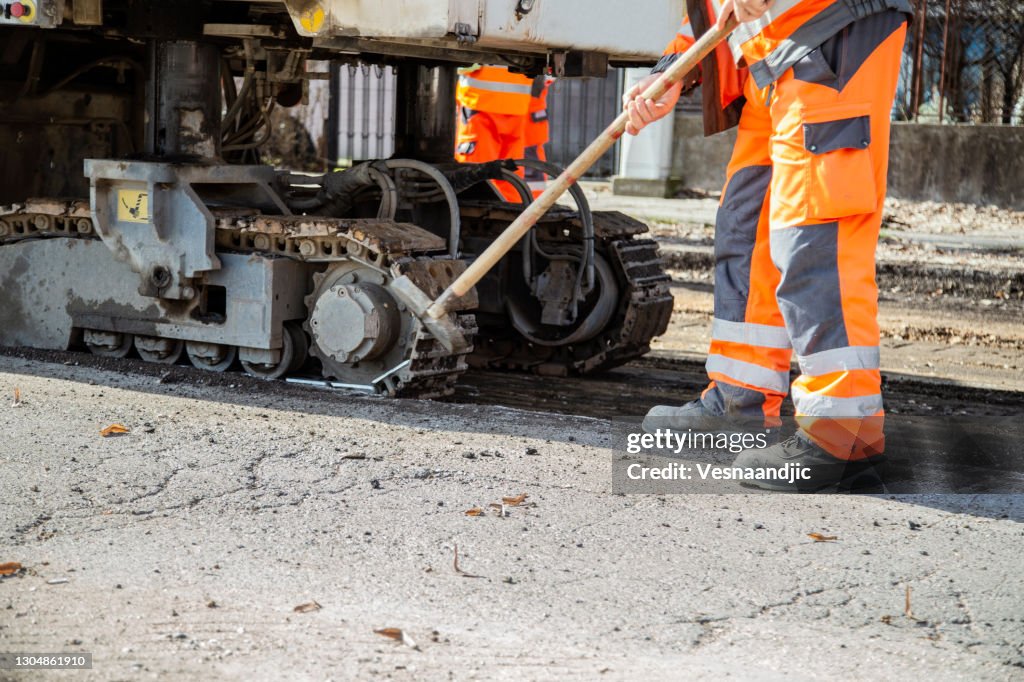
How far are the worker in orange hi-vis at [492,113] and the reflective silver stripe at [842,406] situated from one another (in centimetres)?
510

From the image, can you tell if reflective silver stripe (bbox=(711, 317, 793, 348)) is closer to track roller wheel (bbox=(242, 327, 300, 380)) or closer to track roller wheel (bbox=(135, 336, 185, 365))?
track roller wheel (bbox=(242, 327, 300, 380))

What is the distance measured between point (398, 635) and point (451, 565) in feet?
1.52

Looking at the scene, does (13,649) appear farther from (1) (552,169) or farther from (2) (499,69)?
(2) (499,69)

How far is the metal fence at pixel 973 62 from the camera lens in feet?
48.6

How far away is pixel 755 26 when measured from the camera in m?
4.54

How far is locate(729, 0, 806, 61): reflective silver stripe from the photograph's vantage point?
14.6ft

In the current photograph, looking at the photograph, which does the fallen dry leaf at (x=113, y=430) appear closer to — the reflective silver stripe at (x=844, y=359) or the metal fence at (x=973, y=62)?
the reflective silver stripe at (x=844, y=359)

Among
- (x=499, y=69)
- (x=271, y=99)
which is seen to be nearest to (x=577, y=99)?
(x=499, y=69)

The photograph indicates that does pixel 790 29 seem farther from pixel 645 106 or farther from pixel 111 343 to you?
pixel 111 343

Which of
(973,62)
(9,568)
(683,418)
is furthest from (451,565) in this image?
(973,62)

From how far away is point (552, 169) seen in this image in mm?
6727

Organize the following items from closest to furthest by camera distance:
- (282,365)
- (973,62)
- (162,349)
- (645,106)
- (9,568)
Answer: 1. (9,568)
2. (645,106)
3. (282,365)
4. (162,349)
5. (973,62)

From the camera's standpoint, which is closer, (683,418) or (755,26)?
(755,26)

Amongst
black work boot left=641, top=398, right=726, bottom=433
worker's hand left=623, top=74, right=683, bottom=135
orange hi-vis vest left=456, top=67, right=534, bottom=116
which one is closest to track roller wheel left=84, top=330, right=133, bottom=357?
black work boot left=641, top=398, right=726, bottom=433
